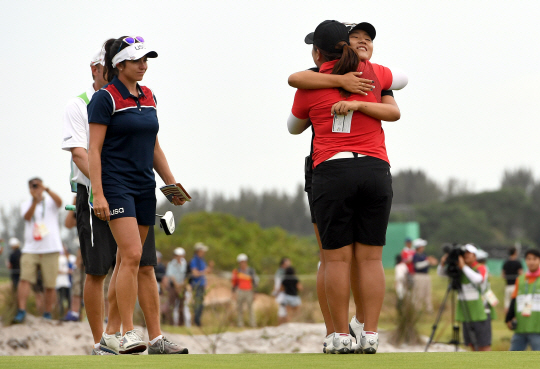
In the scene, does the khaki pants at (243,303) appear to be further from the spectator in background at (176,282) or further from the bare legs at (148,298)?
the bare legs at (148,298)

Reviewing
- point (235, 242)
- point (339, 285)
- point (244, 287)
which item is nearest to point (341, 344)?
point (339, 285)

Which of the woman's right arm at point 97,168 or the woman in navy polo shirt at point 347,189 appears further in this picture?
the woman's right arm at point 97,168

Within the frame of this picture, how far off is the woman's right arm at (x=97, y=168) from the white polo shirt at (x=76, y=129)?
548 mm

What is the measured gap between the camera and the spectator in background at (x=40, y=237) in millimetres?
9773

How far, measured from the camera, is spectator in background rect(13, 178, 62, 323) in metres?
9.77

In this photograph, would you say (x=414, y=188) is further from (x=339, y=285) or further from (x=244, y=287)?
(x=339, y=285)

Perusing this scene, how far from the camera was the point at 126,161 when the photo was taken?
4.70m

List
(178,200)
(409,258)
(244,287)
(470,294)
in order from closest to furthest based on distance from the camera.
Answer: (178,200)
(470,294)
(244,287)
(409,258)

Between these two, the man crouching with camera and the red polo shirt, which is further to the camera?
the man crouching with camera

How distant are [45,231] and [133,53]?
561cm

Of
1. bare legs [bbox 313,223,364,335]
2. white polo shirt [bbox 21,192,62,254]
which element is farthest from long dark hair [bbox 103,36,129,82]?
white polo shirt [bbox 21,192,62,254]

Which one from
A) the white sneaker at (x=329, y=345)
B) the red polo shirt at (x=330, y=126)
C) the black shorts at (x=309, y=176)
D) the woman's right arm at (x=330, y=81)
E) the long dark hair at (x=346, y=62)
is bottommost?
the white sneaker at (x=329, y=345)

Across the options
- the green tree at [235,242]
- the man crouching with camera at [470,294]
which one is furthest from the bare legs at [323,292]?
the green tree at [235,242]

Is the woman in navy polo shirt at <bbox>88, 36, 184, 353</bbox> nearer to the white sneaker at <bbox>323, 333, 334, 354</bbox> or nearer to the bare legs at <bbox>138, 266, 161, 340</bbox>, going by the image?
the bare legs at <bbox>138, 266, 161, 340</bbox>
